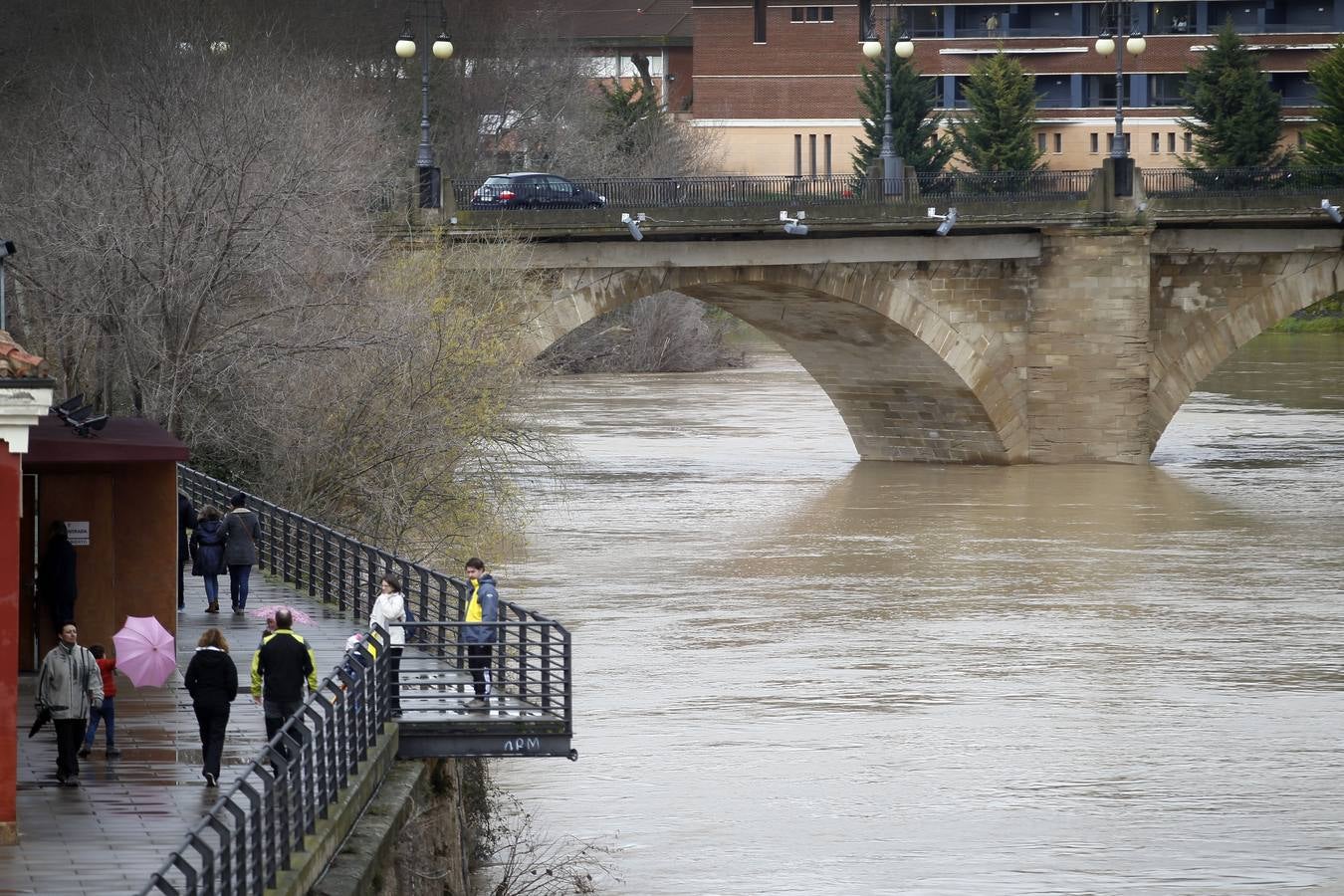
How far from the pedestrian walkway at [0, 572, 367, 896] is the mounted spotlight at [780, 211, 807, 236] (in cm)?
2135

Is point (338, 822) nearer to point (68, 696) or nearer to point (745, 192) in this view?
point (68, 696)

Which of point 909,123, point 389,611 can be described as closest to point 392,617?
point 389,611

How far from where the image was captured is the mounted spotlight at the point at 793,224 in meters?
39.3

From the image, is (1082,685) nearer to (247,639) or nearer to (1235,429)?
(247,639)

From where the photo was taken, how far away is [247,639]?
1948 cm

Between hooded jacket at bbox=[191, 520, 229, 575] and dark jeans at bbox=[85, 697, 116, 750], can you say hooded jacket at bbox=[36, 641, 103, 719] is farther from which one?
hooded jacket at bbox=[191, 520, 229, 575]

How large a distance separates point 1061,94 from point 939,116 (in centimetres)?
904

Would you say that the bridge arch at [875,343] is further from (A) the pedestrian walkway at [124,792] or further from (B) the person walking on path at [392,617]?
(B) the person walking on path at [392,617]

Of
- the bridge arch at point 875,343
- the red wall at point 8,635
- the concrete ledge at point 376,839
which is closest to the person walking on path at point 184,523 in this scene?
the concrete ledge at point 376,839

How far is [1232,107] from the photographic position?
7906 cm

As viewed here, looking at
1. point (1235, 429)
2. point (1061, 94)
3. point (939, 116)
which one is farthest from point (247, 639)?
point (1061, 94)

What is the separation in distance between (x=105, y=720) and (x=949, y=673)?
40.3 feet

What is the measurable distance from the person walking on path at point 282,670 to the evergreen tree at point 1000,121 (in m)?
A: 65.6

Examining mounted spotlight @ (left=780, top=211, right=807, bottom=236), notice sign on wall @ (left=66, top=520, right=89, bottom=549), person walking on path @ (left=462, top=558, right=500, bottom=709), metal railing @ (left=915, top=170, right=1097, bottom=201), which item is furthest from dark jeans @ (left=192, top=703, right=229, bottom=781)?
metal railing @ (left=915, top=170, right=1097, bottom=201)
